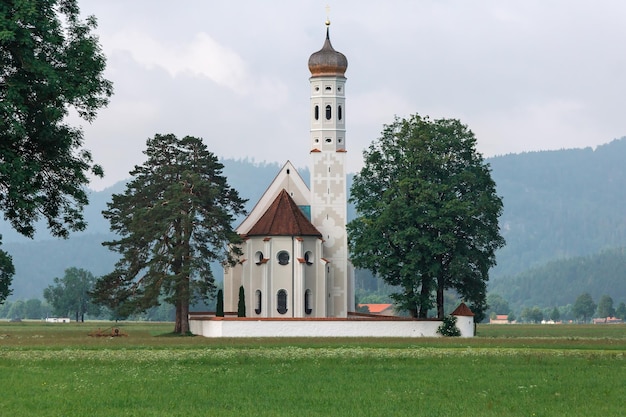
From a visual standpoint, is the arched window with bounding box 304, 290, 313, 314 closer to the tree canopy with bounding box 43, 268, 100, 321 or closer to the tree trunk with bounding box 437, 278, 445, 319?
the tree trunk with bounding box 437, 278, 445, 319

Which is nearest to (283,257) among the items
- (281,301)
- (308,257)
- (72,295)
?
(308,257)

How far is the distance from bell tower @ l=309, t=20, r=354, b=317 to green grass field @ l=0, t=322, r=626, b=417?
151ft

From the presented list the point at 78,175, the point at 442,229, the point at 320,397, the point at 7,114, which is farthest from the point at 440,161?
the point at 320,397

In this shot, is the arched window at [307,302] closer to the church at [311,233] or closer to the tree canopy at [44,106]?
the church at [311,233]

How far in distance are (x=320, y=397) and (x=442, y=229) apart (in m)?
50.6

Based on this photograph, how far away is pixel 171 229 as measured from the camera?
87312 millimetres

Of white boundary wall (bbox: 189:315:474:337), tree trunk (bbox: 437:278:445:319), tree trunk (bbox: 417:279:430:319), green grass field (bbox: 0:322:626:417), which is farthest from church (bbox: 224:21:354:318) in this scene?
green grass field (bbox: 0:322:626:417)

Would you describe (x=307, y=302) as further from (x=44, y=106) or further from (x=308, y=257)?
(x=44, y=106)

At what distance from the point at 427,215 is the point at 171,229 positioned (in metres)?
18.8

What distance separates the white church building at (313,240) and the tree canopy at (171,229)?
237 inches

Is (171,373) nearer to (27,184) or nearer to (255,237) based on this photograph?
(27,184)

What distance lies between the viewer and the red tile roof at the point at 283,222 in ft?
318

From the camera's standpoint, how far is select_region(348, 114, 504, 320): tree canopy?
271 feet

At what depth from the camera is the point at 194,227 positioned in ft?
283
